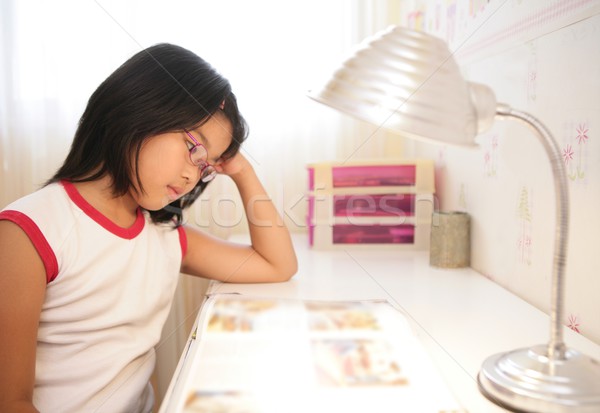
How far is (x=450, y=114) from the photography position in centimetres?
→ 43

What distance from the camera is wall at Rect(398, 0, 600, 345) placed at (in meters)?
0.69

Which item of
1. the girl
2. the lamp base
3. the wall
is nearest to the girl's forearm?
the girl

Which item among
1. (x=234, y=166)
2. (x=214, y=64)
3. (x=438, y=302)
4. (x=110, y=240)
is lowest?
(x=438, y=302)

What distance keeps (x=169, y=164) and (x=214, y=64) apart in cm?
74

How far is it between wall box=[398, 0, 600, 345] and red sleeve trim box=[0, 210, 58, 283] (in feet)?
2.35

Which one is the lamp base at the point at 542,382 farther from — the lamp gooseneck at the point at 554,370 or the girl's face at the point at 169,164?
the girl's face at the point at 169,164

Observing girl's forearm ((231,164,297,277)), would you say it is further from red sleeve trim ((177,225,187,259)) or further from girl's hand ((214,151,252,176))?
red sleeve trim ((177,225,187,259))

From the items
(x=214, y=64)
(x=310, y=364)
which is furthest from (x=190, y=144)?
(x=214, y=64)

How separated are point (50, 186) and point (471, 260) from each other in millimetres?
842

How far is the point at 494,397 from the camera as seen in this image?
0.52 metres

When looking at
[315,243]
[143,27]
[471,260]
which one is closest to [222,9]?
[143,27]

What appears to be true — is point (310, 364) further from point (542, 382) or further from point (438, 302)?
point (438, 302)

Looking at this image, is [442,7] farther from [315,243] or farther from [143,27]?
[143,27]

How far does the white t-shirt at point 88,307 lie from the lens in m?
0.73
